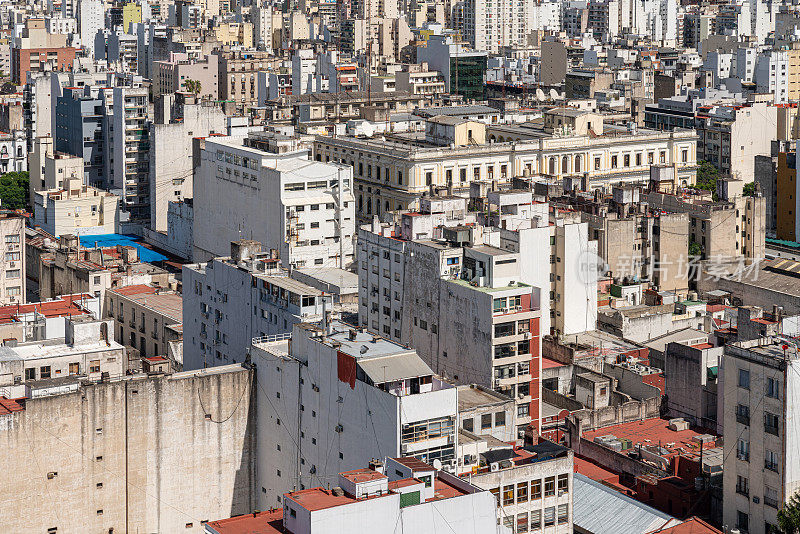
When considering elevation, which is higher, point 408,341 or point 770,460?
point 408,341

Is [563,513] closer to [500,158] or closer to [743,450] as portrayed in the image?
[743,450]

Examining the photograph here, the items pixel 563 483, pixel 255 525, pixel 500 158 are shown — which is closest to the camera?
pixel 255 525

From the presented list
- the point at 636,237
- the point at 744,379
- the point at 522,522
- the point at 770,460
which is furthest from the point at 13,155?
the point at 770,460

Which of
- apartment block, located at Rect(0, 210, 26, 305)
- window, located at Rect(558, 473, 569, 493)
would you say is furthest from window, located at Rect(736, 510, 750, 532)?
apartment block, located at Rect(0, 210, 26, 305)

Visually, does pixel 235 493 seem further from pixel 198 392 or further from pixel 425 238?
pixel 425 238

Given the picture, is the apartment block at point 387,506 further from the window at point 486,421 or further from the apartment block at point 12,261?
the apartment block at point 12,261

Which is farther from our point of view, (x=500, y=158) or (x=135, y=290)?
(x=500, y=158)
